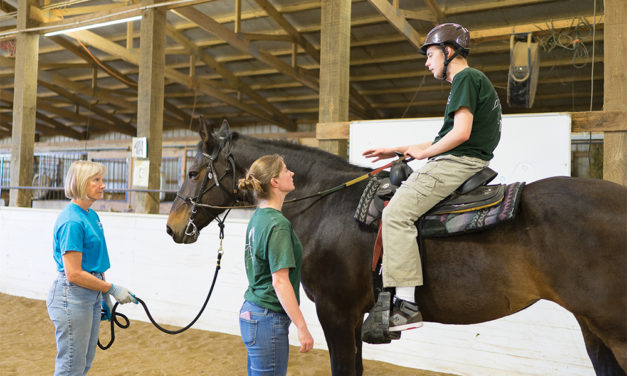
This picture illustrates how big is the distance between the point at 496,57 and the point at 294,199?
26.0 feet

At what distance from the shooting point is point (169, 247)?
4883mm

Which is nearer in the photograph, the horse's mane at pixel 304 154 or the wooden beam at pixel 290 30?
the horse's mane at pixel 304 154

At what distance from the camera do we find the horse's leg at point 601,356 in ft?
6.81

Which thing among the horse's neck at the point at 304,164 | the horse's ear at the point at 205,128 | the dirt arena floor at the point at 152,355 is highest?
the horse's ear at the point at 205,128

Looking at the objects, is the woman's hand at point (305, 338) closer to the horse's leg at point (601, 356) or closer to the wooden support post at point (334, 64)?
the horse's leg at point (601, 356)

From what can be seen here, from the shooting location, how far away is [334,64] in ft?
14.3

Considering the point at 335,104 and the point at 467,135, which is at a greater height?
the point at 335,104

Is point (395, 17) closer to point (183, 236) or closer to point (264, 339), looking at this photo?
point (183, 236)

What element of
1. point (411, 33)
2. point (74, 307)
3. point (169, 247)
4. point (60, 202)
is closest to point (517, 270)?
point (74, 307)

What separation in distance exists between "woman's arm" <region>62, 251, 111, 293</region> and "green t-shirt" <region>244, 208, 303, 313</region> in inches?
29.6

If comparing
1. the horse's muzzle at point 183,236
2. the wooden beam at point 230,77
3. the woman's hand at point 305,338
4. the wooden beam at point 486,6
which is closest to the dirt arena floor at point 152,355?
the horse's muzzle at point 183,236

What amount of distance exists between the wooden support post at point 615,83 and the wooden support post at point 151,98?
4411 mm

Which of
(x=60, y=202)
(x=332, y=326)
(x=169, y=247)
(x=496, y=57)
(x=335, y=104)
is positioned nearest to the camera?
(x=332, y=326)

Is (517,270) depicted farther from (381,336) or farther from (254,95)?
(254,95)
